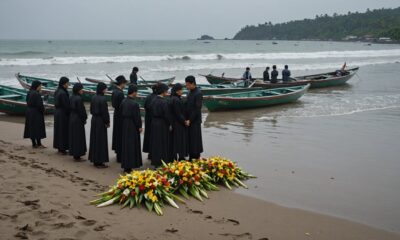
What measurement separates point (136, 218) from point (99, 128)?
3.00 metres

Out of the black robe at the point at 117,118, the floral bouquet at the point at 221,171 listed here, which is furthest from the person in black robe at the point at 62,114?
the floral bouquet at the point at 221,171

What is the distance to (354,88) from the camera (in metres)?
24.9

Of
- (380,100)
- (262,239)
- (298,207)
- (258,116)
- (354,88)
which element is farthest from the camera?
(354,88)

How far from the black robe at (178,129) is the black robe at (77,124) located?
1942 millimetres

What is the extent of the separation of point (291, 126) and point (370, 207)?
22.2 feet

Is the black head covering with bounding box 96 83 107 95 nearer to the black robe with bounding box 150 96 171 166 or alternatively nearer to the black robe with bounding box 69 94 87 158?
the black robe with bounding box 69 94 87 158

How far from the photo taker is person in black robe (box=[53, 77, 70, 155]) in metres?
9.26

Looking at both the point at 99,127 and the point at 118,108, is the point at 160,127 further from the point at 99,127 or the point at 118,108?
the point at 118,108

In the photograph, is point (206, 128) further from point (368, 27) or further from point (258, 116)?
point (368, 27)

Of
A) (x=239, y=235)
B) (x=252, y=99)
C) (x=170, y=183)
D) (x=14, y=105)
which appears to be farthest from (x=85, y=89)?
(x=239, y=235)

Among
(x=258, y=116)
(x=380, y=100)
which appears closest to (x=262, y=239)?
(x=258, y=116)

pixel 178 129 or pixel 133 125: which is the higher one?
pixel 133 125

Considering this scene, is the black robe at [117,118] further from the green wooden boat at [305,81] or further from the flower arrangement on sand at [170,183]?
the green wooden boat at [305,81]

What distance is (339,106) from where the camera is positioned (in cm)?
1784
